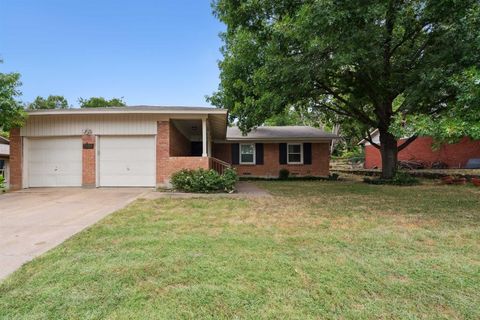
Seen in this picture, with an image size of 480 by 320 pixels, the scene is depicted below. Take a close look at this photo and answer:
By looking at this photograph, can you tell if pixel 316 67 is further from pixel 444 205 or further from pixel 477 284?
pixel 477 284

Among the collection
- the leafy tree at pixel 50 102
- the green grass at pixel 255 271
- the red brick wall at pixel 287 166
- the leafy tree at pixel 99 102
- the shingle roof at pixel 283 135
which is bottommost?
the green grass at pixel 255 271

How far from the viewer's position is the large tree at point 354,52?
7.65m

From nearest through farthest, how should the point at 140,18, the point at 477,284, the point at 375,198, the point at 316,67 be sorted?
the point at 477,284 → the point at 375,198 → the point at 316,67 → the point at 140,18

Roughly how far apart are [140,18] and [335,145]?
31.1m

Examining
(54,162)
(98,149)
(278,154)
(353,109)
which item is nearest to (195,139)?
(278,154)

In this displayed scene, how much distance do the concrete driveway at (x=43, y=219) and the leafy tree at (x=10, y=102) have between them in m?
3.11

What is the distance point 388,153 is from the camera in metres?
13.6

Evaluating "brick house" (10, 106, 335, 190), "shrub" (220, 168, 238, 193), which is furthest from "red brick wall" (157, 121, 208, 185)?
"shrub" (220, 168, 238, 193)

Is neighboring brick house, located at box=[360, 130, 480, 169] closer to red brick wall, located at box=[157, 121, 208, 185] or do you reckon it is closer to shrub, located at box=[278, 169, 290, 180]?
shrub, located at box=[278, 169, 290, 180]

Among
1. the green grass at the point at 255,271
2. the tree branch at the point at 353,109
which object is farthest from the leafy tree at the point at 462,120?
the tree branch at the point at 353,109

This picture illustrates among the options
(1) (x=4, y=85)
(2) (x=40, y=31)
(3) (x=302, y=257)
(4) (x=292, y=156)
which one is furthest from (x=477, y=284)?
(2) (x=40, y=31)

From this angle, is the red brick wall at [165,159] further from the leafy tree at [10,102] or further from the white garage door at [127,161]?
the leafy tree at [10,102]

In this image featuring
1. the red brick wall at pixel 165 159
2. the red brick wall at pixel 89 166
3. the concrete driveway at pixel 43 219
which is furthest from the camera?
the red brick wall at pixel 89 166

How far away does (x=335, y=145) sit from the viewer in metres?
38.6
